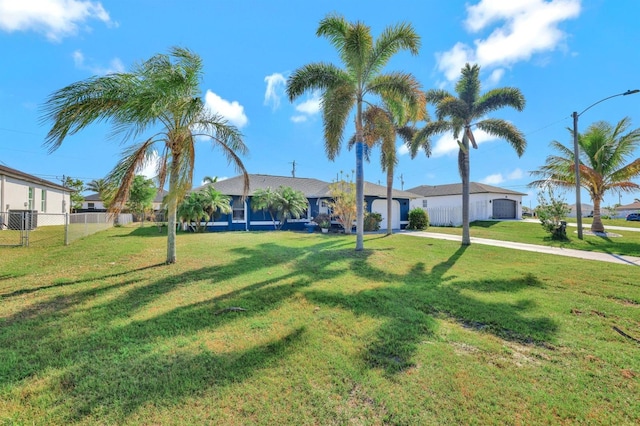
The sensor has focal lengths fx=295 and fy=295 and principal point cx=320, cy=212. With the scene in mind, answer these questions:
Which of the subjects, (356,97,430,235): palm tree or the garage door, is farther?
the garage door

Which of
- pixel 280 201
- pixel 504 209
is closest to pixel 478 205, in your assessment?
pixel 504 209

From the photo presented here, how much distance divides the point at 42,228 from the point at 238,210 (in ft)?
42.2

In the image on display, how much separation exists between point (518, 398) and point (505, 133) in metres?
13.5

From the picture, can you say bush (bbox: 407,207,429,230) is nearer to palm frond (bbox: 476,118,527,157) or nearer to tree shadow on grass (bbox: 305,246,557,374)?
palm frond (bbox: 476,118,527,157)

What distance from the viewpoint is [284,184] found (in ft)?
80.9

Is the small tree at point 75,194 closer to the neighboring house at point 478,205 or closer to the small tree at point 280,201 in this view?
the small tree at point 280,201

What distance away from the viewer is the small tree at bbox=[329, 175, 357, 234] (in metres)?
18.1

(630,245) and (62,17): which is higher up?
(62,17)

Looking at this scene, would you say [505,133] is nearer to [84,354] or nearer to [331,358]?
[331,358]

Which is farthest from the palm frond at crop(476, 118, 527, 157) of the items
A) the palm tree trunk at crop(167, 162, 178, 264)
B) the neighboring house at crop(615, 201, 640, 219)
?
the neighboring house at crop(615, 201, 640, 219)

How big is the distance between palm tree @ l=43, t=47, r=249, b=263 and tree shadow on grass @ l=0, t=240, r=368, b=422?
122 inches

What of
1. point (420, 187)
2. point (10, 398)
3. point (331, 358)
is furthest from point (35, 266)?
point (420, 187)

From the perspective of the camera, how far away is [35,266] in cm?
848

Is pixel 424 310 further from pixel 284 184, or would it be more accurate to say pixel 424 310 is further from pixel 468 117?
pixel 284 184
